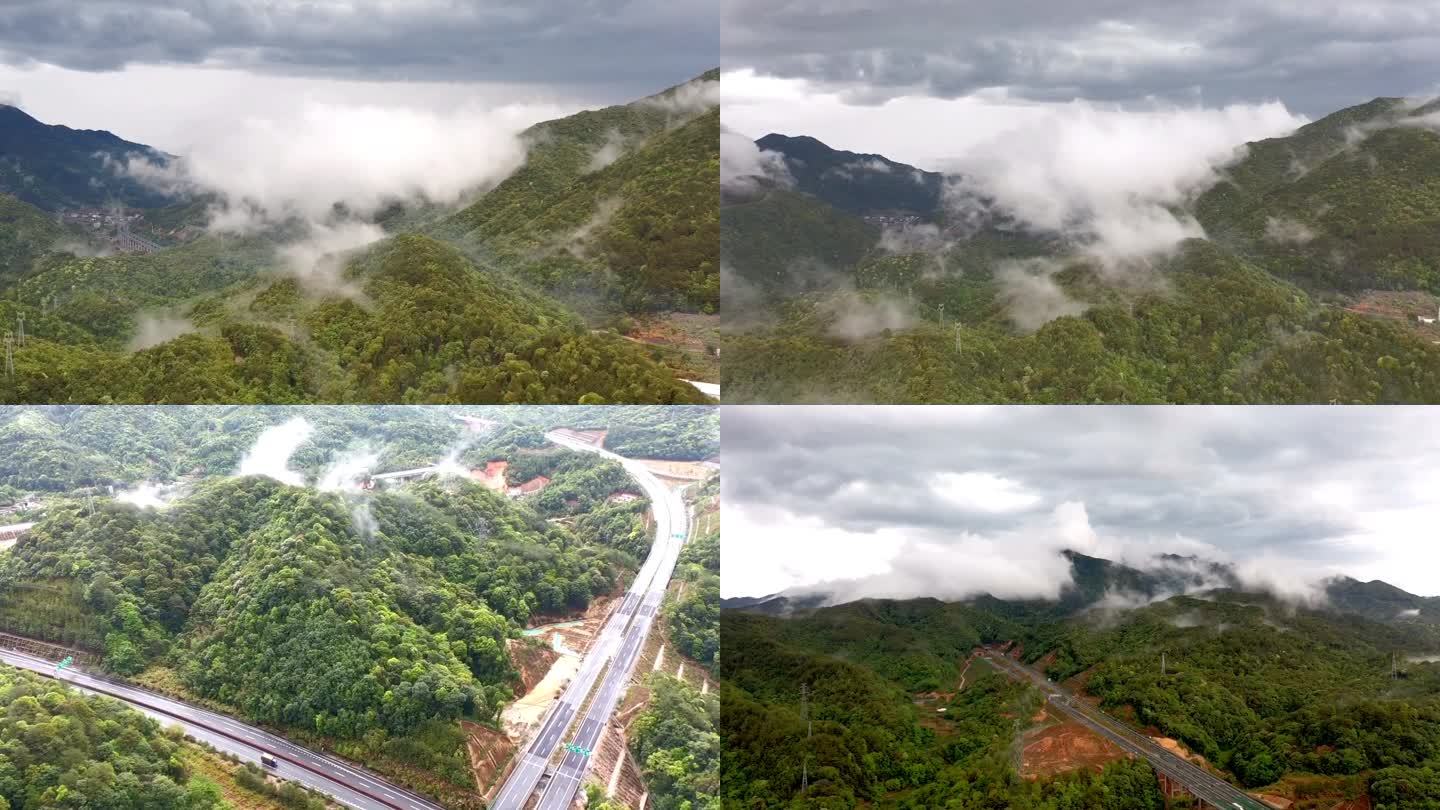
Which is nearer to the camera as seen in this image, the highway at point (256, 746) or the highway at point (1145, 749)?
the highway at point (256, 746)

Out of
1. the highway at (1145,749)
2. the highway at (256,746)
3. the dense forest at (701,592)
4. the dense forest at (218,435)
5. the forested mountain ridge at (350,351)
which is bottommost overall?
A: the highway at (1145,749)

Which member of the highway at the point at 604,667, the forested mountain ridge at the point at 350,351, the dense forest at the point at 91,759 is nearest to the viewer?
the dense forest at the point at 91,759

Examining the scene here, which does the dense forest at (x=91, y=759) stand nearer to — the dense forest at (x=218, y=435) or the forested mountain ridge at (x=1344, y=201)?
the dense forest at (x=218, y=435)

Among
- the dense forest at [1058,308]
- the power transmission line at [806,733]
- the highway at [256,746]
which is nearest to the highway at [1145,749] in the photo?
the power transmission line at [806,733]

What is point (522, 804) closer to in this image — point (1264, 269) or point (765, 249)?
point (765, 249)

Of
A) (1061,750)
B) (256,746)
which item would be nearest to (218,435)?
(256,746)
